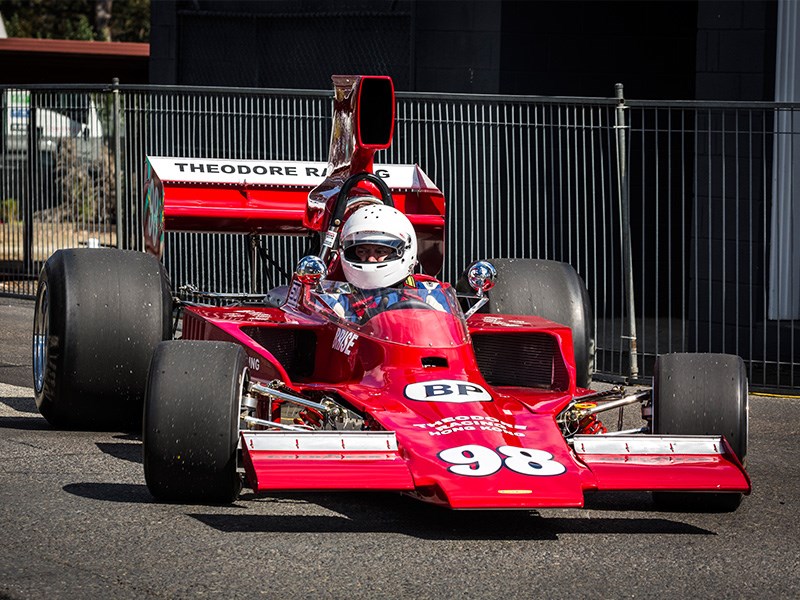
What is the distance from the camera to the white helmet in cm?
777

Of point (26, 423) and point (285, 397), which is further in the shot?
point (26, 423)

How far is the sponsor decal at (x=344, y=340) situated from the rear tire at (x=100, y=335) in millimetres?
1139

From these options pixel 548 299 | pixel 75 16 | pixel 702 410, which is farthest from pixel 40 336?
pixel 75 16

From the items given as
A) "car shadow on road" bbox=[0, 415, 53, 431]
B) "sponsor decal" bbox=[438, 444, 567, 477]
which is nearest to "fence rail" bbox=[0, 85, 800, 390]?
"car shadow on road" bbox=[0, 415, 53, 431]

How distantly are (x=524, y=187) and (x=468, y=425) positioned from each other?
318 inches

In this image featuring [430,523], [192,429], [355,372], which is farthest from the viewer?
[355,372]

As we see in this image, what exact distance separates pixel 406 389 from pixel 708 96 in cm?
711

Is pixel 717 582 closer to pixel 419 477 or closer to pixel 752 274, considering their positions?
pixel 419 477

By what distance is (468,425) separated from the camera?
6508 mm

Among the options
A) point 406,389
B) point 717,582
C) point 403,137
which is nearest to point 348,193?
point 406,389

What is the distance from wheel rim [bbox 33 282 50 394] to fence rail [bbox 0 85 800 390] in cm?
193

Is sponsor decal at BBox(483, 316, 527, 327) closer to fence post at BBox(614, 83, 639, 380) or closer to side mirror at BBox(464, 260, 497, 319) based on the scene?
side mirror at BBox(464, 260, 497, 319)

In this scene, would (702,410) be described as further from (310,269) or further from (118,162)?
(118,162)

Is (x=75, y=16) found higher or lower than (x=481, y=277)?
higher
